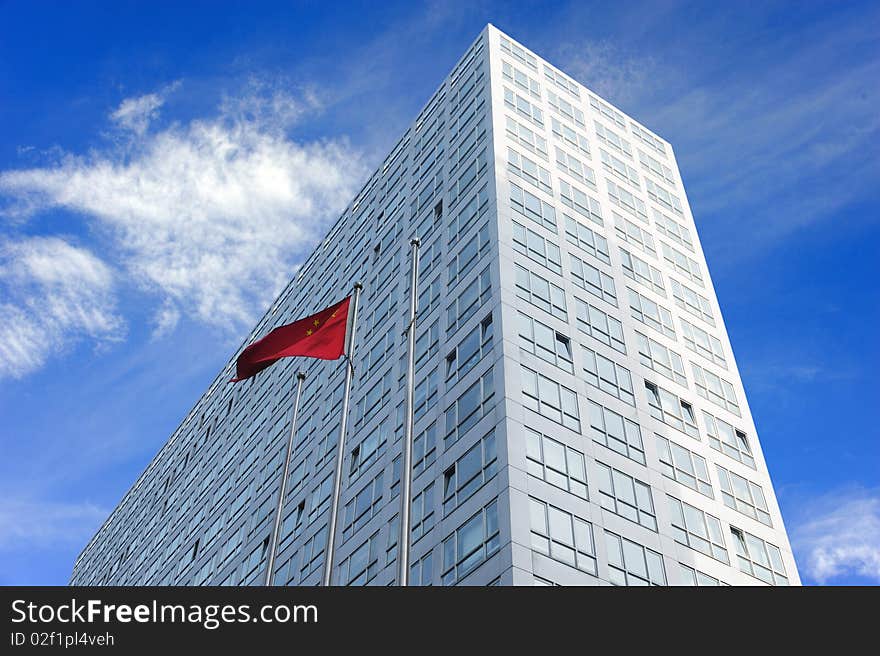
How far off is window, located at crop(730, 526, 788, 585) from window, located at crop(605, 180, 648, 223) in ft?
79.1

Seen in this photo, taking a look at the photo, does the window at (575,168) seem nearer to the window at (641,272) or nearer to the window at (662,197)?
the window at (641,272)

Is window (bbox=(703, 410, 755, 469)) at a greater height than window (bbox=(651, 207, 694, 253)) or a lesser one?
lesser

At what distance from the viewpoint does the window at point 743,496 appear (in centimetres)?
4440

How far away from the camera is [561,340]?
44.7 m

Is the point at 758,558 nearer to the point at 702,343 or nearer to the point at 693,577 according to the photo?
the point at 693,577

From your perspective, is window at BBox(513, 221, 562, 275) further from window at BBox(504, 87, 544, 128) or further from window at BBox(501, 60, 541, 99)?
window at BBox(501, 60, 541, 99)

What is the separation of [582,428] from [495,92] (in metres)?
27.7

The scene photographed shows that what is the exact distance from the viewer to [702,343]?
5419 cm

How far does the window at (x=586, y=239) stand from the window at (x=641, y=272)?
4.55 feet

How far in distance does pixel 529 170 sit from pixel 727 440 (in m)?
18.8

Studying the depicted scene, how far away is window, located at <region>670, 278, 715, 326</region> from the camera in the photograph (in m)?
56.2

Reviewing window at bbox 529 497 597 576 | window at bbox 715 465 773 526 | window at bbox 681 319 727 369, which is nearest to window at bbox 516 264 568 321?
window at bbox 681 319 727 369

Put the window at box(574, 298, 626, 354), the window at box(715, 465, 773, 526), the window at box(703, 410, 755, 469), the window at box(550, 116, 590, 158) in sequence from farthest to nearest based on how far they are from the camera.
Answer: the window at box(550, 116, 590, 158) < the window at box(703, 410, 755, 469) < the window at box(574, 298, 626, 354) < the window at box(715, 465, 773, 526)

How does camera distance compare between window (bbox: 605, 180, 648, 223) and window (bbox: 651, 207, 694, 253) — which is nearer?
window (bbox: 605, 180, 648, 223)
